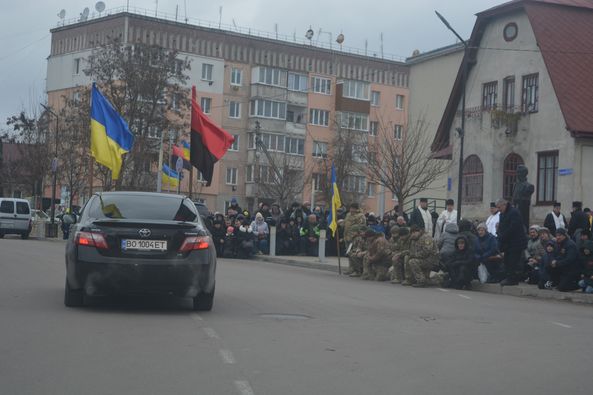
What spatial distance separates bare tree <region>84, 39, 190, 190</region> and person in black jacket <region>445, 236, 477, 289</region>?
102 ft

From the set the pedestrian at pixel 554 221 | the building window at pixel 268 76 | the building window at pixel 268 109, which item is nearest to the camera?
the pedestrian at pixel 554 221

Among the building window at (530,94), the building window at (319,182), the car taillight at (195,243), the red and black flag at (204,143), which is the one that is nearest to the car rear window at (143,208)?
the car taillight at (195,243)

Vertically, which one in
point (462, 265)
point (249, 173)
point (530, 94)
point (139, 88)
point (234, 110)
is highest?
point (234, 110)

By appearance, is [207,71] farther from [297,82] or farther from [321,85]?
[321,85]

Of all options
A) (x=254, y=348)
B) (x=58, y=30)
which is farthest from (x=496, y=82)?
(x=58, y=30)

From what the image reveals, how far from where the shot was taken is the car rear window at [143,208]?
41.7ft

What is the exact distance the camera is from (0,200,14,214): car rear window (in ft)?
147

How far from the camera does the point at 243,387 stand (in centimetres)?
775

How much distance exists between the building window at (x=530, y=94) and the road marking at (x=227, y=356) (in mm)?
28467

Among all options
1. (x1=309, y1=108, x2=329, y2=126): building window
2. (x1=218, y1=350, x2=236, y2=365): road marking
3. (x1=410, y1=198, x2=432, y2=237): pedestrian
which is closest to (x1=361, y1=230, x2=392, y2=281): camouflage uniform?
(x1=410, y1=198, x2=432, y2=237): pedestrian

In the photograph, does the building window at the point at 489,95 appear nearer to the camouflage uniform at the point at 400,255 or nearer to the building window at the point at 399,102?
the camouflage uniform at the point at 400,255

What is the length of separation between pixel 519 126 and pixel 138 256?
27120 millimetres

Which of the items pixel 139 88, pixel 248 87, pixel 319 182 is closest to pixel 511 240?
pixel 139 88

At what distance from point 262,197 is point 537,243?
5728cm
